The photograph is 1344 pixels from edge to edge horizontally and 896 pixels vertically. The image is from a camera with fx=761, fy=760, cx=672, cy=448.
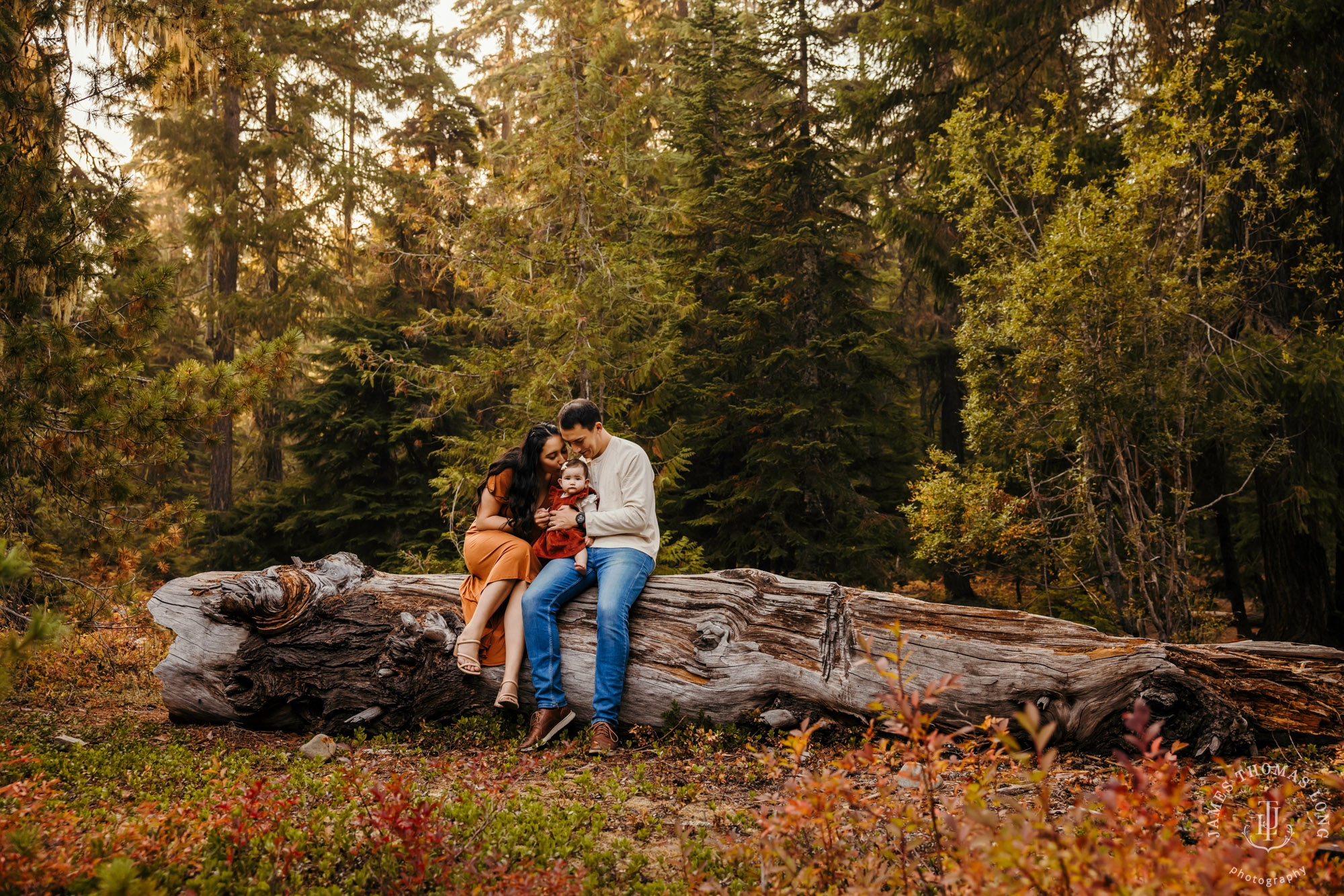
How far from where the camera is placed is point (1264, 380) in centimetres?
785

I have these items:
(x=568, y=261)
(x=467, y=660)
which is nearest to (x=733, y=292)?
(x=568, y=261)

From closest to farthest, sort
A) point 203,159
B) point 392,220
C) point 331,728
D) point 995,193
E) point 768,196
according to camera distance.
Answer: point 331,728, point 995,193, point 768,196, point 203,159, point 392,220

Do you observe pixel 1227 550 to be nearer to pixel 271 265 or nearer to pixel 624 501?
pixel 624 501

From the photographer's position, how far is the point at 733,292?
13500mm

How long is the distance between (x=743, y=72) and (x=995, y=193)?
23.9 ft

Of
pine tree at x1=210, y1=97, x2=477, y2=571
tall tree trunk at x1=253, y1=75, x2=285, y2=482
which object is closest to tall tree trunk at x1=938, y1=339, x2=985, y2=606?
pine tree at x1=210, y1=97, x2=477, y2=571

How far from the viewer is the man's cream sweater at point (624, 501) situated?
537cm

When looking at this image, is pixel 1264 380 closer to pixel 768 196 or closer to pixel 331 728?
pixel 768 196

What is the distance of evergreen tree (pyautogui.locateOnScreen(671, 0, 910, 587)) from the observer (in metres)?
12.7

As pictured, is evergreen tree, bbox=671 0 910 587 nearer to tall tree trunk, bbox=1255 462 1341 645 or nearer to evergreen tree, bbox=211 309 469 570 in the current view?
tall tree trunk, bbox=1255 462 1341 645

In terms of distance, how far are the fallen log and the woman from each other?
281 mm

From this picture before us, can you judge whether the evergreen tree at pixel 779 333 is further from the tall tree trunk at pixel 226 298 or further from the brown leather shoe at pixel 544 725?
the tall tree trunk at pixel 226 298

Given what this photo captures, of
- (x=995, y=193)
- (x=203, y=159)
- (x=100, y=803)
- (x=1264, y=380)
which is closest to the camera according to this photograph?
(x=100, y=803)

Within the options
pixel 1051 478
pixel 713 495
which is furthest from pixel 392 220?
pixel 1051 478
